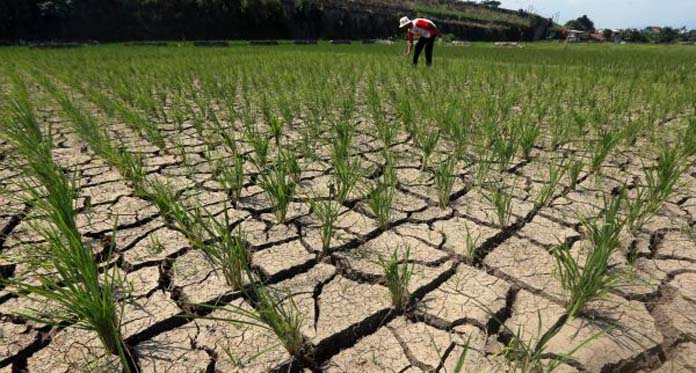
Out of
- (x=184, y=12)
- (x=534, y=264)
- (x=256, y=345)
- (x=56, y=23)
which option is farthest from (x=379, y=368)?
(x=184, y=12)

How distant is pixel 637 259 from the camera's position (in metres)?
1.61

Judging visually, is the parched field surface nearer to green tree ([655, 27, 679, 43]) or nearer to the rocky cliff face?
the rocky cliff face

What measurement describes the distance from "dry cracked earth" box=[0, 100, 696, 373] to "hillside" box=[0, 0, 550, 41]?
1929 cm

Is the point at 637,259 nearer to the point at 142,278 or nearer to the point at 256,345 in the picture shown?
the point at 256,345

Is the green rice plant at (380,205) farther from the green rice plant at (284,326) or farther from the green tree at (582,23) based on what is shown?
the green tree at (582,23)

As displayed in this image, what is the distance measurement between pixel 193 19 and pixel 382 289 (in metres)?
22.7

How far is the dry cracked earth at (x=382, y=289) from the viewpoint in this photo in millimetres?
1161

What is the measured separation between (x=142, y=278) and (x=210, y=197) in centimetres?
73

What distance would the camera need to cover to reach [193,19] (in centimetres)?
2089

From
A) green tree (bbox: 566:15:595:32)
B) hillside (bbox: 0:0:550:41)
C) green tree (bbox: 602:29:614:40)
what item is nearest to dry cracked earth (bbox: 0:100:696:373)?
hillside (bbox: 0:0:550:41)

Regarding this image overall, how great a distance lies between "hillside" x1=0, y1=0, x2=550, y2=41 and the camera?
55.0 ft

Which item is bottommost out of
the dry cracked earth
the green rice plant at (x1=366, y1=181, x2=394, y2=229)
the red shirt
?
the dry cracked earth

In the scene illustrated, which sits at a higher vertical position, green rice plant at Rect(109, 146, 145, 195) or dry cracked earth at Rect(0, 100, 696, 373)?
green rice plant at Rect(109, 146, 145, 195)

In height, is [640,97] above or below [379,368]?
above
